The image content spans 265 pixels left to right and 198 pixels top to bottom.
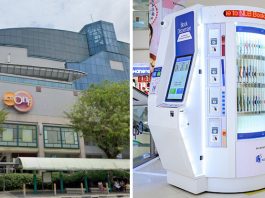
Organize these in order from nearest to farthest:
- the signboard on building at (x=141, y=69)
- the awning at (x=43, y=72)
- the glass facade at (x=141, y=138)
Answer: the awning at (x=43, y=72)
the glass facade at (x=141, y=138)
the signboard on building at (x=141, y=69)

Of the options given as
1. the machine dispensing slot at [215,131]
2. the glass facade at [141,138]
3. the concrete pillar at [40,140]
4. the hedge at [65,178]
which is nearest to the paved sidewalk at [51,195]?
the hedge at [65,178]

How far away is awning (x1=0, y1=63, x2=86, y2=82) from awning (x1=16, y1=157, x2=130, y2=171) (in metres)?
0.82

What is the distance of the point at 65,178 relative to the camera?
3359mm

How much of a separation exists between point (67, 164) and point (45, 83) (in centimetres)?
84

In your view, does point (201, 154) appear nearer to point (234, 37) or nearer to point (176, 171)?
point (176, 171)

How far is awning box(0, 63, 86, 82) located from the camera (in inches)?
127

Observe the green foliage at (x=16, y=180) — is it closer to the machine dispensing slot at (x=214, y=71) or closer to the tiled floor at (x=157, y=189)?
the tiled floor at (x=157, y=189)

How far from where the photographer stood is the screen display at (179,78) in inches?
127

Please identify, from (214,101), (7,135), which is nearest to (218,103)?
(214,101)

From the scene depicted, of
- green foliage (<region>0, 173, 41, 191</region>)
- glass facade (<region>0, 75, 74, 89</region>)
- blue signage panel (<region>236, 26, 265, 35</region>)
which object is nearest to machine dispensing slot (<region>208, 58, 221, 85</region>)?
blue signage panel (<region>236, 26, 265, 35</region>)

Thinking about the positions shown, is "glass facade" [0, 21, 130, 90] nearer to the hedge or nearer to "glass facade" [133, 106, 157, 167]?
the hedge

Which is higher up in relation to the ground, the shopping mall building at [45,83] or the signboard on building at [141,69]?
the signboard on building at [141,69]

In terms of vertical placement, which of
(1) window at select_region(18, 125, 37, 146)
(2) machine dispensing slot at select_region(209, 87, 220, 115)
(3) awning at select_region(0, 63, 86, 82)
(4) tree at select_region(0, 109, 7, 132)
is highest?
(3) awning at select_region(0, 63, 86, 82)

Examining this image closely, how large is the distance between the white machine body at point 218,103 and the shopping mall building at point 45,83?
0.87 m
